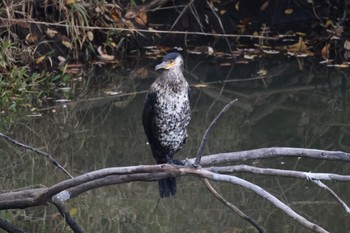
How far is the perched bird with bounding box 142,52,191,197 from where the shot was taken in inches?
137

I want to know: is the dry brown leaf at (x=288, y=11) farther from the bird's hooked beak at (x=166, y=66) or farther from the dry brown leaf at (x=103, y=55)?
the bird's hooked beak at (x=166, y=66)

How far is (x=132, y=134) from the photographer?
5543mm

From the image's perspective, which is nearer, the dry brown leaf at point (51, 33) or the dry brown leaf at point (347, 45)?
the dry brown leaf at point (51, 33)

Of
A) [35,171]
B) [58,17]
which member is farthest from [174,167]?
[58,17]

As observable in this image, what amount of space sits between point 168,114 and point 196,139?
6.29 ft

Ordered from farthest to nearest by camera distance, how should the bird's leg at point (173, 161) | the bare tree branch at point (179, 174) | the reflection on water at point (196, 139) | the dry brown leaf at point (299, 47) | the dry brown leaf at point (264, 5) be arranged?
the dry brown leaf at point (264, 5) → the dry brown leaf at point (299, 47) → the reflection on water at point (196, 139) → the bird's leg at point (173, 161) → the bare tree branch at point (179, 174)

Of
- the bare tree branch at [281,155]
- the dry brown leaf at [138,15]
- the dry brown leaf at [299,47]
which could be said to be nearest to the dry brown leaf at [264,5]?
the dry brown leaf at [299,47]

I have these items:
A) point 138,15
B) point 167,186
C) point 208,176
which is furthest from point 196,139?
point 208,176

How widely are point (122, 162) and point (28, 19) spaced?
2.24 m

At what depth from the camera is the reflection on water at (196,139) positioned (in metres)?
4.17

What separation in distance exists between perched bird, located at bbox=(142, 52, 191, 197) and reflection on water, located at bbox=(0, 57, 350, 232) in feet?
1.95

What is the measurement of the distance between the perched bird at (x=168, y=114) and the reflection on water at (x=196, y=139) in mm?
596

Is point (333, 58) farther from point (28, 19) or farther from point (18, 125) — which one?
point (18, 125)

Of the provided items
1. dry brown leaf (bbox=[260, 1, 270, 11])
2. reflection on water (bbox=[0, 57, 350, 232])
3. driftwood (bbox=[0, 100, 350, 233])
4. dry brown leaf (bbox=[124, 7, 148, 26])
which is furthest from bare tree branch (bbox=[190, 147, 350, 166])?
dry brown leaf (bbox=[260, 1, 270, 11])
